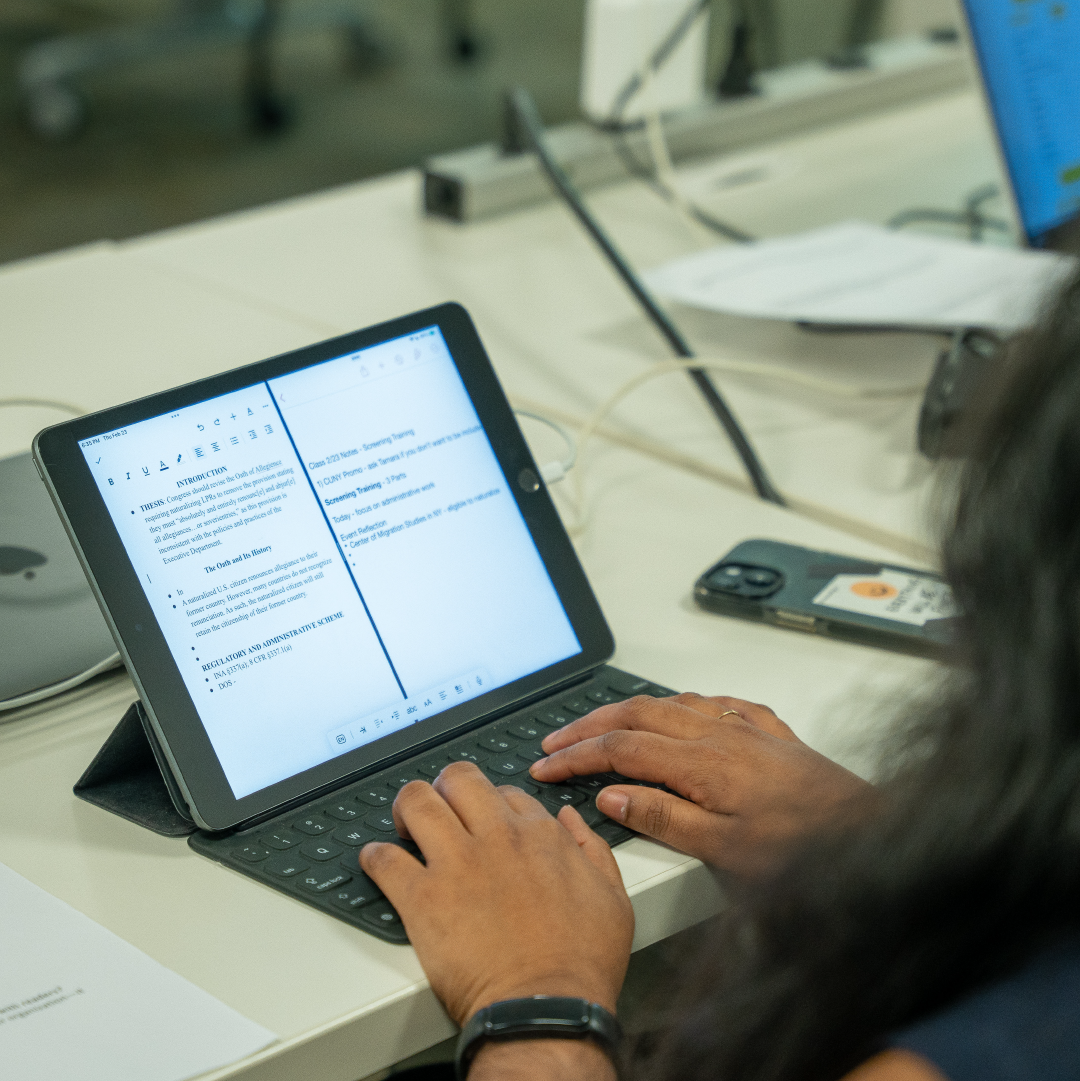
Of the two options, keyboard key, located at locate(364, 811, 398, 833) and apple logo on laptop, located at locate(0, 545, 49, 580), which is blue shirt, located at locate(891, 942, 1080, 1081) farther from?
apple logo on laptop, located at locate(0, 545, 49, 580)

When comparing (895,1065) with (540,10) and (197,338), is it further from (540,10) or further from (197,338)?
(540,10)

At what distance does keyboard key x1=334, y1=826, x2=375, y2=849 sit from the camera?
0.59m

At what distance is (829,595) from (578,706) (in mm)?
190

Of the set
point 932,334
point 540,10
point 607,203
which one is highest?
point 540,10

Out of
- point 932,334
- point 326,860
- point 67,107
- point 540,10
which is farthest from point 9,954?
point 540,10

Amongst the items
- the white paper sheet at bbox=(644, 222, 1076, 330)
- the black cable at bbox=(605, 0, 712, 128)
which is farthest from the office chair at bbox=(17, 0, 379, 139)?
the white paper sheet at bbox=(644, 222, 1076, 330)

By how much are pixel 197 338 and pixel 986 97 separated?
2.43 feet

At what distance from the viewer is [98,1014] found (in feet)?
1.64

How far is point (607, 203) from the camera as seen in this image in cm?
156

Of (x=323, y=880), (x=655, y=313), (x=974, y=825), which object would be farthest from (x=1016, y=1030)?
(x=655, y=313)

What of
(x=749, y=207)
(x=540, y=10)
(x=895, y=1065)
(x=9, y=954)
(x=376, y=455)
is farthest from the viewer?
(x=540, y=10)

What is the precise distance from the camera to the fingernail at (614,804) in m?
0.60

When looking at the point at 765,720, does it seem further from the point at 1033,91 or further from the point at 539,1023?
the point at 1033,91

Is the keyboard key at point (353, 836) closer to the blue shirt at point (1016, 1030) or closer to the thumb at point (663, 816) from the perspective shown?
the thumb at point (663, 816)
